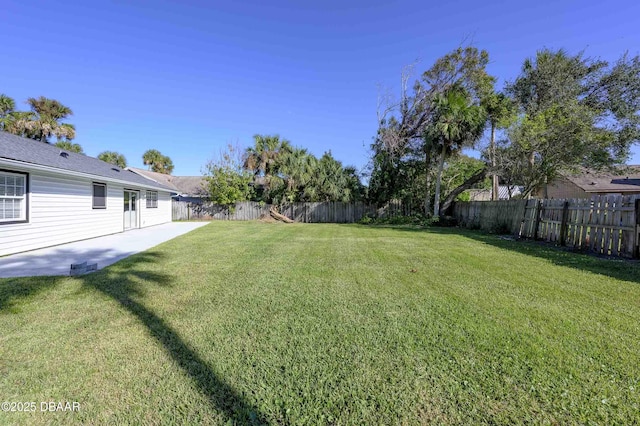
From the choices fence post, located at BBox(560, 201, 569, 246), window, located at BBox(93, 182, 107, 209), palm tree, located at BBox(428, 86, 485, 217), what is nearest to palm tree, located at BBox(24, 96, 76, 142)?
window, located at BBox(93, 182, 107, 209)

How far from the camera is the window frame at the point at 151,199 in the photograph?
1441 cm

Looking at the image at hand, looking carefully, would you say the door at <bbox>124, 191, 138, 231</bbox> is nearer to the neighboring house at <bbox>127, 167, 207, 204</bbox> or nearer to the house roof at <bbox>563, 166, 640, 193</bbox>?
the neighboring house at <bbox>127, 167, 207, 204</bbox>

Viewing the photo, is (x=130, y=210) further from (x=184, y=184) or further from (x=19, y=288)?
(x=184, y=184)

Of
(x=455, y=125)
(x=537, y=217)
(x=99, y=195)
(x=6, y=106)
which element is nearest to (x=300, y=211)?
(x=455, y=125)

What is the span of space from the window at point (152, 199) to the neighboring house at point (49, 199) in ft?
9.04

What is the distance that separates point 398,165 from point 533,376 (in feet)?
56.6

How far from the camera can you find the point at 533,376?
6.77ft

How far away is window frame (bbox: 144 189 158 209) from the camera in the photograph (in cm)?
1441

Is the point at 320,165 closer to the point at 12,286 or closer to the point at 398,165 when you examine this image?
the point at 398,165

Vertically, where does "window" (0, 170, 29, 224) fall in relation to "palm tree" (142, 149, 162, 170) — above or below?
below

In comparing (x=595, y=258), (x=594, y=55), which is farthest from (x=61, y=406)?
(x=594, y=55)

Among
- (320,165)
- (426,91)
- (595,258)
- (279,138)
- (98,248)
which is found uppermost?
(426,91)

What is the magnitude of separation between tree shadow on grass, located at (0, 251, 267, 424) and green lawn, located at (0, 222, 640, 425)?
0.02 meters

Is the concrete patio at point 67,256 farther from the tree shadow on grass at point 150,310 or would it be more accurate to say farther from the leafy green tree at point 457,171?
the leafy green tree at point 457,171
